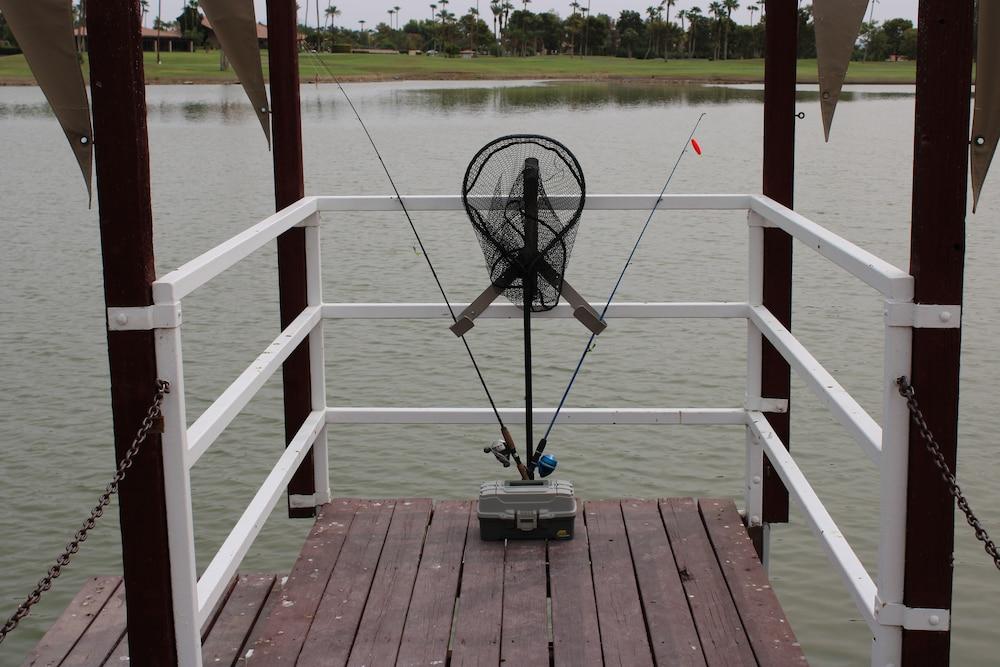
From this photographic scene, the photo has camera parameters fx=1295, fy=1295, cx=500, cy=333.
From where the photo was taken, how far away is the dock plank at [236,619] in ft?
11.1

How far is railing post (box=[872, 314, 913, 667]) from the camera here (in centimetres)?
255

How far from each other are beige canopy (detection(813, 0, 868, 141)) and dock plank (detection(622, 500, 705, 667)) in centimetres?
141

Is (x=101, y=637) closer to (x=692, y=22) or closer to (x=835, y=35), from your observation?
(x=835, y=35)

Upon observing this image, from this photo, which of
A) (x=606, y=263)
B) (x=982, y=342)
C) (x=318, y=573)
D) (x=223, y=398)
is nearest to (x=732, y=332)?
(x=982, y=342)

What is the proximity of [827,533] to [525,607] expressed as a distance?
904mm

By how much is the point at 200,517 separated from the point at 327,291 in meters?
5.26

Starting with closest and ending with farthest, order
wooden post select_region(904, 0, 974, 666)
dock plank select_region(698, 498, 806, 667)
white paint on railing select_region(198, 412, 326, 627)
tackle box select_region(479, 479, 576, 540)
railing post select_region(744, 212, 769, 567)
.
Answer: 1. wooden post select_region(904, 0, 974, 666)
2. white paint on railing select_region(198, 412, 326, 627)
3. dock plank select_region(698, 498, 806, 667)
4. tackle box select_region(479, 479, 576, 540)
5. railing post select_region(744, 212, 769, 567)

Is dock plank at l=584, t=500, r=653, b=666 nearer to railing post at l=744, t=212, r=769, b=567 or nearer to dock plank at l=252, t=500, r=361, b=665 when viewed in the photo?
railing post at l=744, t=212, r=769, b=567

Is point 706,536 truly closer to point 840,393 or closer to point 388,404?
point 840,393

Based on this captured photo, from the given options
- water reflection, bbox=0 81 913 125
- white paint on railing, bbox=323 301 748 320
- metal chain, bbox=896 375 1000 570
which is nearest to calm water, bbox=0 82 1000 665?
white paint on railing, bbox=323 301 748 320

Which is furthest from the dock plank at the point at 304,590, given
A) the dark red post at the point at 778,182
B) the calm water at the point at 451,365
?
the calm water at the point at 451,365

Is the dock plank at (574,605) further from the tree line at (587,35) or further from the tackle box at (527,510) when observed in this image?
the tree line at (587,35)

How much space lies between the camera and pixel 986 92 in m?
3.29

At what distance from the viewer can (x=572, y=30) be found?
124062 mm
